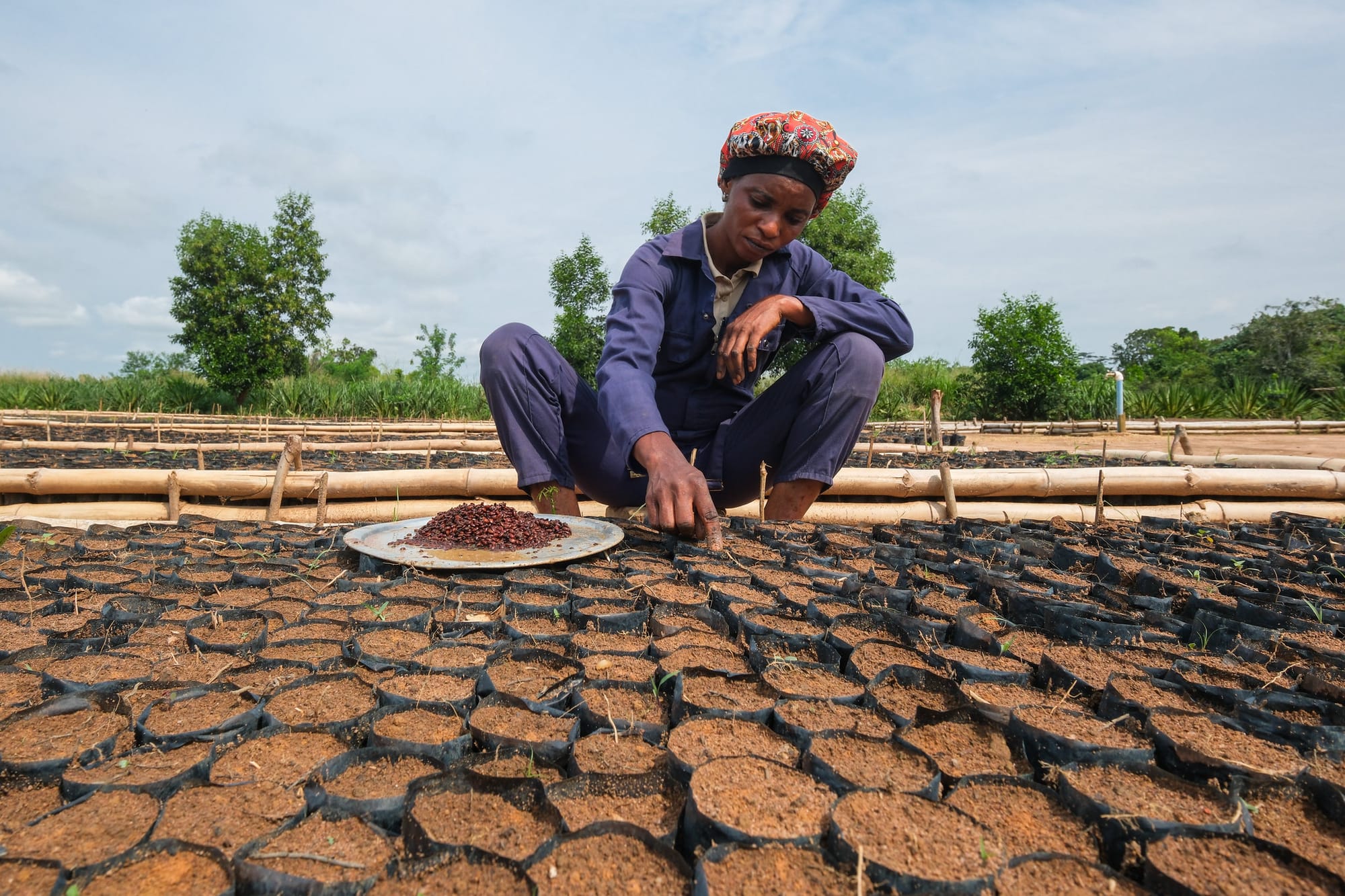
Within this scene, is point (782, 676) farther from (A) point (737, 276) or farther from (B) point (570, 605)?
(A) point (737, 276)

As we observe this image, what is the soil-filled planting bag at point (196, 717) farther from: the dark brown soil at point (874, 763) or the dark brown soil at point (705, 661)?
the dark brown soil at point (874, 763)

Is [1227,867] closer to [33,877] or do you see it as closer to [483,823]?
[483,823]

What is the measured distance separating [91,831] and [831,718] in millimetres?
1012

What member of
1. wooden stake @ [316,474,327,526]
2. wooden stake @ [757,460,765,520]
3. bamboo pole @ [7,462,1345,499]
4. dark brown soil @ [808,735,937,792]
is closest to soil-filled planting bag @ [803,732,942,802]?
dark brown soil @ [808,735,937,792]

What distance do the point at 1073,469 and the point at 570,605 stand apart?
10.7 ft

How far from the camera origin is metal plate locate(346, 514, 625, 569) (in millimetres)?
1845

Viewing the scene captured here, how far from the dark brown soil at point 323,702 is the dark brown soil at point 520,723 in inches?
8.4

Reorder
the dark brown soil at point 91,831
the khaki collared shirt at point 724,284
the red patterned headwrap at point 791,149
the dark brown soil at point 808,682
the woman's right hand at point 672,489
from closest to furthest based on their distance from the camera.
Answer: the dark brown soil at point 91,831 → the dark brown soil at point 808,682 → the woman's right hand at point 672,489 → the red patterned headwrap at point 791,149 → the khaki collared shirt at point 724,284

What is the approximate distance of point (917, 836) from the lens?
0.83m

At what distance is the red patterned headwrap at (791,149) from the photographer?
215cm

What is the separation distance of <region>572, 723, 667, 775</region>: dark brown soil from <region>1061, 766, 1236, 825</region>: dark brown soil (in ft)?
1.91

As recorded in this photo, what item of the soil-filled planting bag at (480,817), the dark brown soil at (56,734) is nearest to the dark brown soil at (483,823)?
the soil-filled planting bag at (480,817)

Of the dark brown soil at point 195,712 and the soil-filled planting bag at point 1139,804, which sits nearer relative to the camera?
the soil-filled planting bag at point 1139,804

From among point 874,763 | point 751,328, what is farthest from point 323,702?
point 751,328
